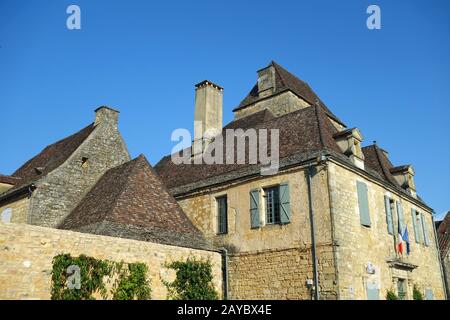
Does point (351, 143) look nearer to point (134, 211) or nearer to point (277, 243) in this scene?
point (277, 243)

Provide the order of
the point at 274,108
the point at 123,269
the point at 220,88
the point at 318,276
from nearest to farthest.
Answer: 1. the point at 123,269
2. the point at 318,276
3. the point at 220,88
4. the point at 274,108

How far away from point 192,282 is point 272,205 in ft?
12.8

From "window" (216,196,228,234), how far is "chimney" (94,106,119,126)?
6.06 metres

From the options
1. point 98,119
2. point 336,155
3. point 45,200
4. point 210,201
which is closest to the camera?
point 336,155

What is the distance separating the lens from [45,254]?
971 centimetres

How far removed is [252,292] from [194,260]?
→ 2.67m

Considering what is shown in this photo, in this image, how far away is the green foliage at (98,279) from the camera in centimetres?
982

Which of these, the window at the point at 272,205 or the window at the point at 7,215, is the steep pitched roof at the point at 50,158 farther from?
the window at the point at 272,205

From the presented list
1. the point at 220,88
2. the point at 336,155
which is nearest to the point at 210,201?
the point at 336,155

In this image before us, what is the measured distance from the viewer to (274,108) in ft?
79.2

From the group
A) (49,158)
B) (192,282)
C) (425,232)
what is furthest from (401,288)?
(49,158)

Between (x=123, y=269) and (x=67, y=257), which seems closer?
(x=67, y=257)
